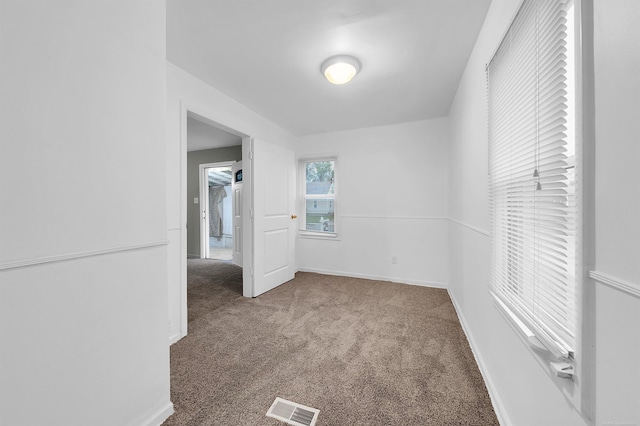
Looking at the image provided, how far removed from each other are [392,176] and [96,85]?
11.5 ft

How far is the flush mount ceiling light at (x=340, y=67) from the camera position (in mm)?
2148

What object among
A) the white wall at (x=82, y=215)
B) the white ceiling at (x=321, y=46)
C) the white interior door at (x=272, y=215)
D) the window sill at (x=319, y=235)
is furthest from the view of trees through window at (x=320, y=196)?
the white wall at (x=82, y=215)

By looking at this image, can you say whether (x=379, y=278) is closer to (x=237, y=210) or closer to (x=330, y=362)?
(x=330, y=362)

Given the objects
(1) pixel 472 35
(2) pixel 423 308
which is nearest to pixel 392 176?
(2) pixel 423 308

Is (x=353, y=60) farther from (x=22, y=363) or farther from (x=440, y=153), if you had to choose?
(x=22, y=363)

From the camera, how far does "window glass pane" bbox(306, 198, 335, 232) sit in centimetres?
445

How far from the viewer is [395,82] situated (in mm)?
2594

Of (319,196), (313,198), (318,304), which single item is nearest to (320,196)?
(319,196)

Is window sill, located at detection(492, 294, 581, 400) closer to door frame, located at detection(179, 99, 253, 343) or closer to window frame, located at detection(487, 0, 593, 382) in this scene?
window frame, located at detection(487, 0, 593, 382)

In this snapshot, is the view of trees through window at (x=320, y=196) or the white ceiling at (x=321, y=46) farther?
the view of trees through window at (x=320, y=196)

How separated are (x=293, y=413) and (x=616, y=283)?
59.7 inches

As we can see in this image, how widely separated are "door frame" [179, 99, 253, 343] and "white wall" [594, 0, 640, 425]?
257 centimetres

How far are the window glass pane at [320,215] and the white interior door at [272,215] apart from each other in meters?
0.52

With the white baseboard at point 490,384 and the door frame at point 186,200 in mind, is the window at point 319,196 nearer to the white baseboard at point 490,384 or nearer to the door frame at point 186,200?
the door frame at point 186,200
